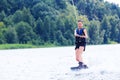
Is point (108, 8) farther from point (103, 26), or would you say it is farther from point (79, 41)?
point (79, 41)

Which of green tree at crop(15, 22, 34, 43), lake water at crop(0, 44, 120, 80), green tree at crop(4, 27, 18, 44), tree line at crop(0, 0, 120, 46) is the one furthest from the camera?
tree line at crop(0, 0, 120, 46)

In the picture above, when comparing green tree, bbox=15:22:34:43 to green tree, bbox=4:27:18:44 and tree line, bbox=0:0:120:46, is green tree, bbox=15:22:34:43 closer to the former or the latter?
tree line, bbox=0:0:120:46

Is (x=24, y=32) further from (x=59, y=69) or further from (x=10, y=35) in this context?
(x=59, y=69)

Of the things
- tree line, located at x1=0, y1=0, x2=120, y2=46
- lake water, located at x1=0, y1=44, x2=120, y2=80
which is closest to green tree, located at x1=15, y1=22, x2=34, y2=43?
tree line, located at x1=0, y1=0, x2=120, y2=46

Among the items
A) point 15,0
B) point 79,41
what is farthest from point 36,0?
point 79,41

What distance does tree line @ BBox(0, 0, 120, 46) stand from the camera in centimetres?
8838

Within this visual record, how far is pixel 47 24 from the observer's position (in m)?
93.2

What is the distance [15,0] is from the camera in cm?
10669

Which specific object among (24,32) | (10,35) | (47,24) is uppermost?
(47,24)

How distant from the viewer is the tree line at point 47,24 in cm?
8838

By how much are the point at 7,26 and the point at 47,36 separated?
31.3 feet

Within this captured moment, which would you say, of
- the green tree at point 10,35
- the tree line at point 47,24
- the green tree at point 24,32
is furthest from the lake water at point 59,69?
the green tree at point 24,32

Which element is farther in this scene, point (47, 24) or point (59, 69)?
point (47, 24)

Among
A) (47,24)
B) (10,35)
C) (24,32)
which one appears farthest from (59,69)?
(47,24)
